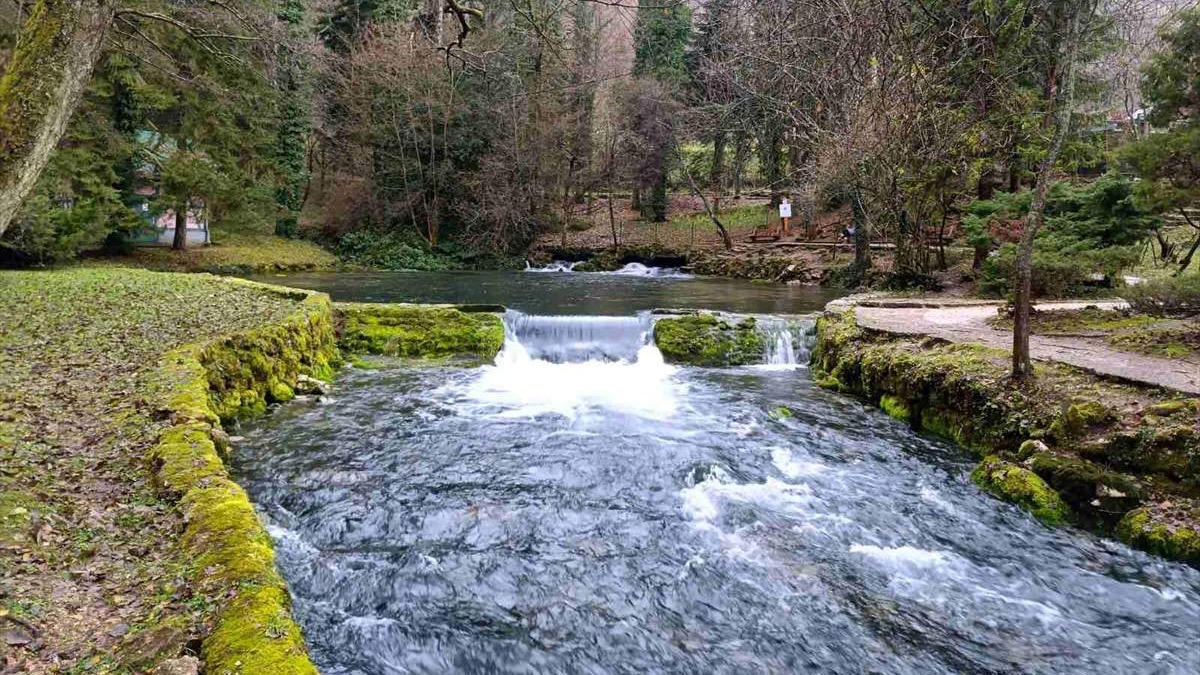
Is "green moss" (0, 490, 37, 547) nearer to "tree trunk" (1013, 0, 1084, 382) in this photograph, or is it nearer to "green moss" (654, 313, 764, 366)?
"tree trunk" (1013, 0, 1084, 382)

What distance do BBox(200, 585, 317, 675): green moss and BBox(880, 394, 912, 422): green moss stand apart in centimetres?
720

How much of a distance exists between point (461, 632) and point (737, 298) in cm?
1384

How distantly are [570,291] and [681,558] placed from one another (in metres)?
14.3

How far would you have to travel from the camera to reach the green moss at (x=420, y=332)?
1196cm

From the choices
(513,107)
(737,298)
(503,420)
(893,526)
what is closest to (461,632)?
(893,526)

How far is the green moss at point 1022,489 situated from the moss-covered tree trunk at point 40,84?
21.8 feet

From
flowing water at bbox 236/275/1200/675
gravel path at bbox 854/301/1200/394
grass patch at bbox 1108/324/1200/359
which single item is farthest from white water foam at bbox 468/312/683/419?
grass patch at bbox 1108/324/1200/359

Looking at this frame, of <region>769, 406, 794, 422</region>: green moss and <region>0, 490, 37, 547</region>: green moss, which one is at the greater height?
<region>0, 490, 37, 547</region>: green moss

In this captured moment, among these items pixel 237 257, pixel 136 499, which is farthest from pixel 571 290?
pixel 136 499

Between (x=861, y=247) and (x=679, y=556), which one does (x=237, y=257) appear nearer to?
(x=861, y=247)

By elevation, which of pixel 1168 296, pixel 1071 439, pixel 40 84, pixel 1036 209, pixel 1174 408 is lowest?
pixel 1071 439

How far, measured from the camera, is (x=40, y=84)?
2.81m

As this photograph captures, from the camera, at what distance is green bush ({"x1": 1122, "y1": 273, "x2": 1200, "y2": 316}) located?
7.86 meters

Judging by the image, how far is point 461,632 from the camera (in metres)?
4.05
